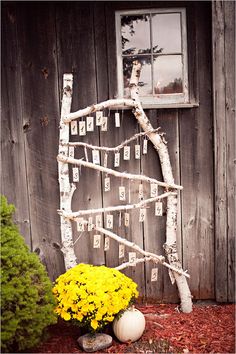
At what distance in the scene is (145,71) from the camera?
3.91 m

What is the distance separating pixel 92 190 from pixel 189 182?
2.89 ft

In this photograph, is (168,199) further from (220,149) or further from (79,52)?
(79,52)

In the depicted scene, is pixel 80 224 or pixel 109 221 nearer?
pixel 80 224

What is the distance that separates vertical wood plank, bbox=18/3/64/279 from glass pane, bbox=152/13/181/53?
2.93 feet

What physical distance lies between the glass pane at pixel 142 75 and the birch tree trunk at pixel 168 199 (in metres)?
0.20

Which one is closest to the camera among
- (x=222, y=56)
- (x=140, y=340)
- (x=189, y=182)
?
(x=140, y=340)

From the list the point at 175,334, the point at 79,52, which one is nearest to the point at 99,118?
the point at 79,52

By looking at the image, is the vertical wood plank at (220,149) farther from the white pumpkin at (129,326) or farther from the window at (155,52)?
the white pumpkin at (129,326)

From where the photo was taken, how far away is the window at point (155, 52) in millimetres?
3824

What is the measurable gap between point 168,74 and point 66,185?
132 cm

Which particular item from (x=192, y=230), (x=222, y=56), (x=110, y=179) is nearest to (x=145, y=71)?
(x=222, y=56)

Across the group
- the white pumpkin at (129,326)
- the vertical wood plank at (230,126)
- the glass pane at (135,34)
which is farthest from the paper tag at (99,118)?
the white pumpkin at (129,326)

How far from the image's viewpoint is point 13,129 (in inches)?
157

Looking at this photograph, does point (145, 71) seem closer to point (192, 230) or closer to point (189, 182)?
point (189, 182)
